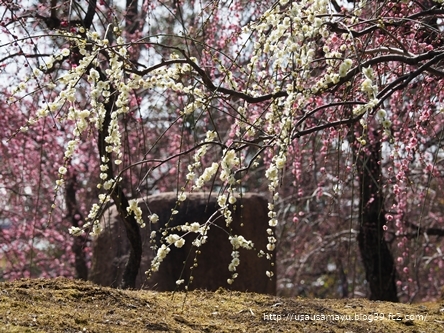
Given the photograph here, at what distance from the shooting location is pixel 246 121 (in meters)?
3.02

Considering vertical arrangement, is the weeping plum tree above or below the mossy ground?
above

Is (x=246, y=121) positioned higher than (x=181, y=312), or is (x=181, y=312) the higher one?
(x=246, y=121)

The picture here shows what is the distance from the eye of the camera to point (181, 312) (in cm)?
333

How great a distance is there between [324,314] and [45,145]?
5.22 meters

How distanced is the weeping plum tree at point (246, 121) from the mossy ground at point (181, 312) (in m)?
0.30

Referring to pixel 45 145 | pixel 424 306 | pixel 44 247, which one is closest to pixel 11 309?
pixel 424 306

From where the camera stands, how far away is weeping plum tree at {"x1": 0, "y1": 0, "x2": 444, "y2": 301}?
2.88 metres

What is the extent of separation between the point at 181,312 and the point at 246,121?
0.93 meters

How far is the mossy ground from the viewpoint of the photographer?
114 inches

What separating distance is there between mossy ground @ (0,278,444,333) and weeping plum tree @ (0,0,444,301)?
11.7 inches

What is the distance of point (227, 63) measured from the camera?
22.1 ft

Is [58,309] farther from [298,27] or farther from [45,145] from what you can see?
[45,145]

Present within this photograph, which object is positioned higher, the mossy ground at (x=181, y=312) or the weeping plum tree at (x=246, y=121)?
the weeping plum tree at (x=246, y=121)

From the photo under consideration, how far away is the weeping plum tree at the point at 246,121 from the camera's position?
113 inches
